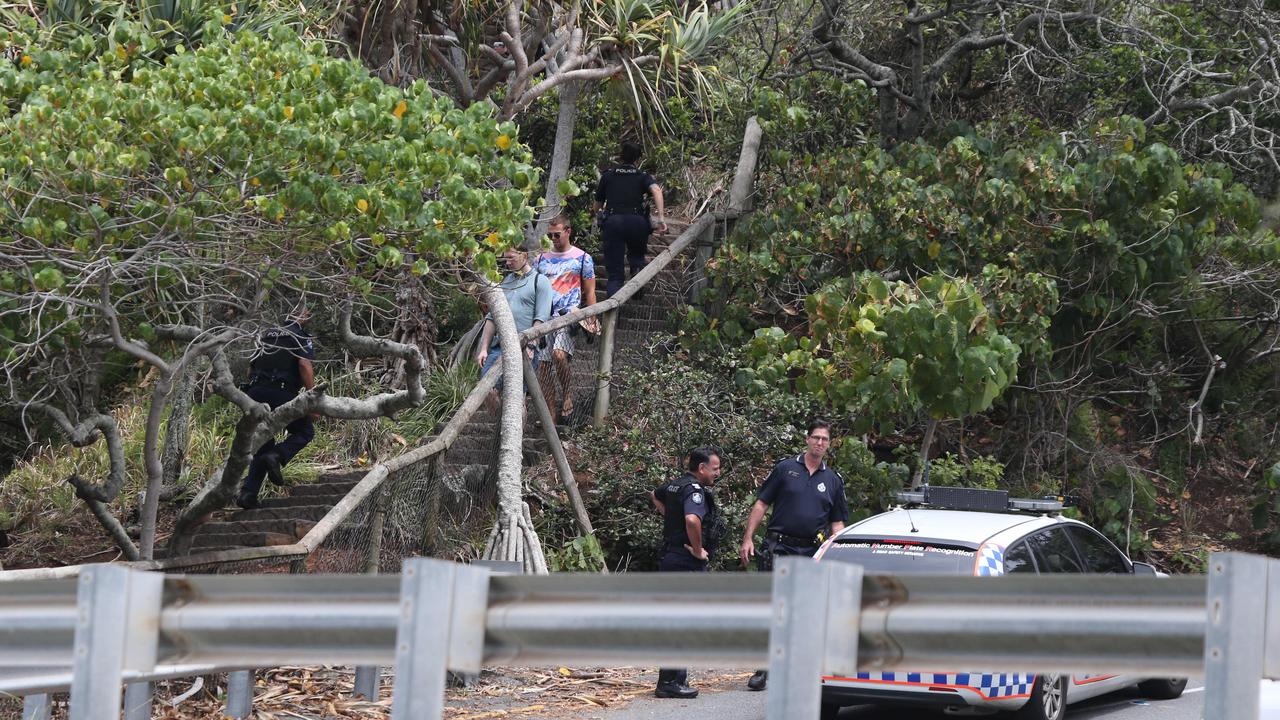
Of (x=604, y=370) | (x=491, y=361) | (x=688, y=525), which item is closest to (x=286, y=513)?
(x=491, y=361)

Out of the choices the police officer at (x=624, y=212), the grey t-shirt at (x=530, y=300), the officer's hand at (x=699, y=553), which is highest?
the police officer at (x=624, y=212)

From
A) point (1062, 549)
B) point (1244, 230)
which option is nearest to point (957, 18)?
point (1244, 230)

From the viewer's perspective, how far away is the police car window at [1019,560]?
28.6ft

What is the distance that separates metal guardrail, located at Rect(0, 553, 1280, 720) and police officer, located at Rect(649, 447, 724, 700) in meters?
6.54

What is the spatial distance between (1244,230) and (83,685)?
1403 cm

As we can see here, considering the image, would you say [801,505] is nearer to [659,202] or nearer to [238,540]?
[238,540]

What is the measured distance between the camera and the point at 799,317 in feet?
50.0

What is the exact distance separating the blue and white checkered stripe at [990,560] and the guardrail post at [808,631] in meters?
5.20

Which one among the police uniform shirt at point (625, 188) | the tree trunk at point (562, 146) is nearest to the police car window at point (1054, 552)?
the tree trunk at point (562, 146)

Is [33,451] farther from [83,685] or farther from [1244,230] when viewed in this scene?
[1244,230]

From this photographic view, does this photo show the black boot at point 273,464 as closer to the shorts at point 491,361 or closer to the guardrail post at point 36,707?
the shorts at point 491,361

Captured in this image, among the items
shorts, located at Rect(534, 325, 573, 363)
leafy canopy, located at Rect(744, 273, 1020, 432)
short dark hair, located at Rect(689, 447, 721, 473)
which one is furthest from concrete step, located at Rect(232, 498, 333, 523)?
leafy canopy, located at Rect(744, 273, 1020, 432)

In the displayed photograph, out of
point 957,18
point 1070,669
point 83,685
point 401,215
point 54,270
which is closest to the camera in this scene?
point 1070,669

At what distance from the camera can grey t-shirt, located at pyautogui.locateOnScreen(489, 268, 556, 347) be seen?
43.3ft
